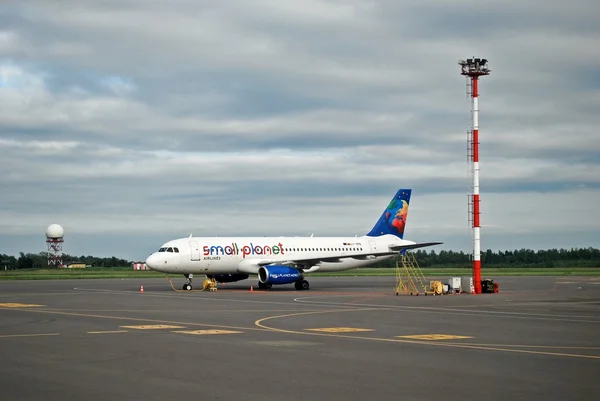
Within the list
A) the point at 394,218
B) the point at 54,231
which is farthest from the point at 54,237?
the point at 394,218

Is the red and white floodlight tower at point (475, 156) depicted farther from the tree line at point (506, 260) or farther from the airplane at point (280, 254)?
the tree line at point (506, 260)

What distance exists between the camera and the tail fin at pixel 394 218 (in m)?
70.9

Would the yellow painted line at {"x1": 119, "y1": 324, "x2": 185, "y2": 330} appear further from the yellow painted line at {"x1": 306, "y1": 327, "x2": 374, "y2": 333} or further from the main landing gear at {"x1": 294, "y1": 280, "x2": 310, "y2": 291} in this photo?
the main landing gear at {"x1": 294, "y1": 280, "x2": 310, "y2": 291}

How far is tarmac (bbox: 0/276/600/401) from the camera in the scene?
15070 mm

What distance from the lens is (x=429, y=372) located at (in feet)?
56.9

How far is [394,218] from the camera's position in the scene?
234 feet

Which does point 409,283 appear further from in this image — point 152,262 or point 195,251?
point 152,262

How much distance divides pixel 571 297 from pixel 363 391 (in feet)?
120

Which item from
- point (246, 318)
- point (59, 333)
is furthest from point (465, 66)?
point (59, 333)

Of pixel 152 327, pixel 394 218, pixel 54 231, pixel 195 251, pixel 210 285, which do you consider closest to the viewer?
pixel 152 327

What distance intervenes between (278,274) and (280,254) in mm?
5270

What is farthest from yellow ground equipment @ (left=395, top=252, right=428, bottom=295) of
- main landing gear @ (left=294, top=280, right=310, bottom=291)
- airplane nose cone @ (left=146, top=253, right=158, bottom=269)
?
airplane nose cone @ (left=146, top=253, right=158, bottom=269)

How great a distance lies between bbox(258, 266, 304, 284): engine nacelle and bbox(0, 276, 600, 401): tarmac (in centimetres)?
2070

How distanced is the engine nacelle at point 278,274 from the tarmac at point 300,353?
20.7m
